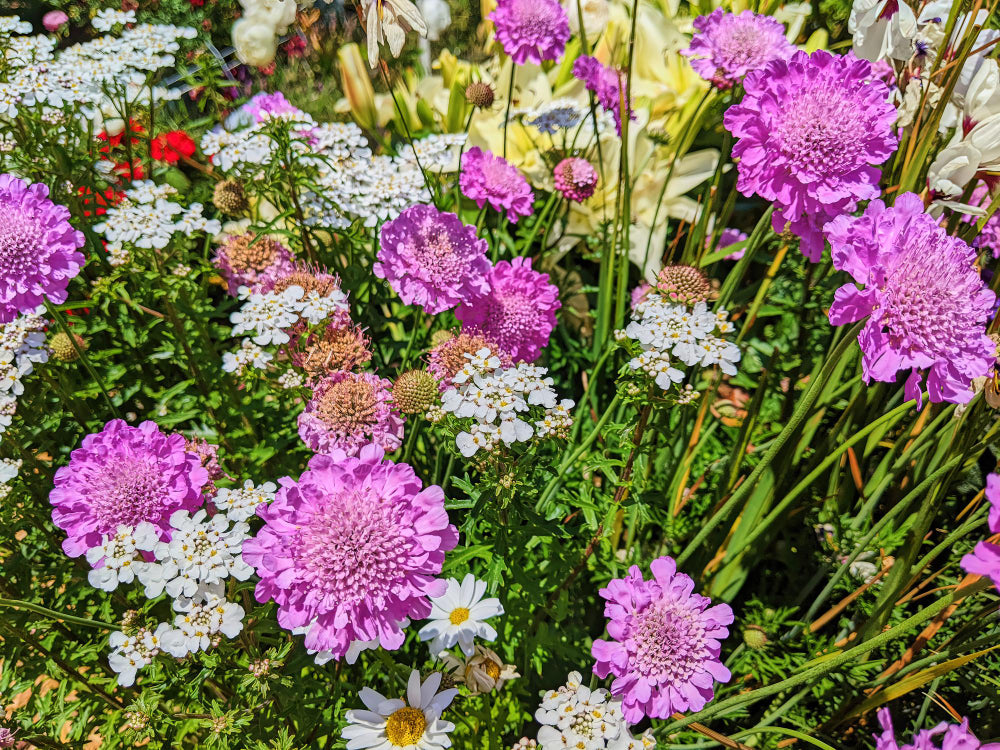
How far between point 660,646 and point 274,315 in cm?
114

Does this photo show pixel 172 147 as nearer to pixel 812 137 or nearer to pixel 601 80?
pixel 601 80

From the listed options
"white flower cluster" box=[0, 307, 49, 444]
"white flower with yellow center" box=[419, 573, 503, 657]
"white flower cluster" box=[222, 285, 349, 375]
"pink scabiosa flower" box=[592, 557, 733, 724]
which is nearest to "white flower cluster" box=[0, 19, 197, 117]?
"white flower cluster" box=[0, 307, 49, 444]

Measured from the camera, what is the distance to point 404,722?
1293 mm

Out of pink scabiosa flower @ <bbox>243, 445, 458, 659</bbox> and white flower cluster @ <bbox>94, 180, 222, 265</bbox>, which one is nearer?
pink scabiosa flower @ <bbox>243, 445, 458, 659</bbox>

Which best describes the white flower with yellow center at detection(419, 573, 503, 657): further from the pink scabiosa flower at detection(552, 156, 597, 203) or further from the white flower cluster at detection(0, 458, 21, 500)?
the pink scabiosa flower at detection(552, 156, 597, 203)

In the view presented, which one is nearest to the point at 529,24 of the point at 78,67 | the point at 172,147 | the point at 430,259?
the point at 430,259

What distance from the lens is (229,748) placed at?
1.46 m

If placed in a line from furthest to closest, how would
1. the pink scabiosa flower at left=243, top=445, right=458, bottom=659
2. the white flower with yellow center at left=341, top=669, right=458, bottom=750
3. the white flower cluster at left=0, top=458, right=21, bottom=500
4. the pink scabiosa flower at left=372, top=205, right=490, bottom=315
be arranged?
the pink scabiosa flower at left=372, top=205, right=490, bottom=315 → the white flower cluster at left=0, top=458, right=21, bottom=500 → the white flower with yellow center at left=341, top=669, right=458, bottom=750 → the pink scabiosa flower at left=243, top=445, right=458, bottom=659

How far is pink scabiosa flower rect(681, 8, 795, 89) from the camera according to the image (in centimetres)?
177

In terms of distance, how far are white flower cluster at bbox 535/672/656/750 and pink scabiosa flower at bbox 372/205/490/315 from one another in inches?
37.0

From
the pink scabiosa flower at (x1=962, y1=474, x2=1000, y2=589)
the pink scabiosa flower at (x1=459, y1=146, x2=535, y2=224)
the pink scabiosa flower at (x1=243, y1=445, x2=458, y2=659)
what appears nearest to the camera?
the pink scabiosa flower at (x1=962, y1=474, x2=1000, y2=589)

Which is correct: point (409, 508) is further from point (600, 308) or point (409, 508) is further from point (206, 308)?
point (600, 308)

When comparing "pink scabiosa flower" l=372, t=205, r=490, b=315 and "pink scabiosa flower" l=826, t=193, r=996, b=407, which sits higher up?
"pink scabiosa flower" l=826, t=193, r=996, b=407

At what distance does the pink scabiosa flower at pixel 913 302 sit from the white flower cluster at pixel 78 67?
6.65 feet
